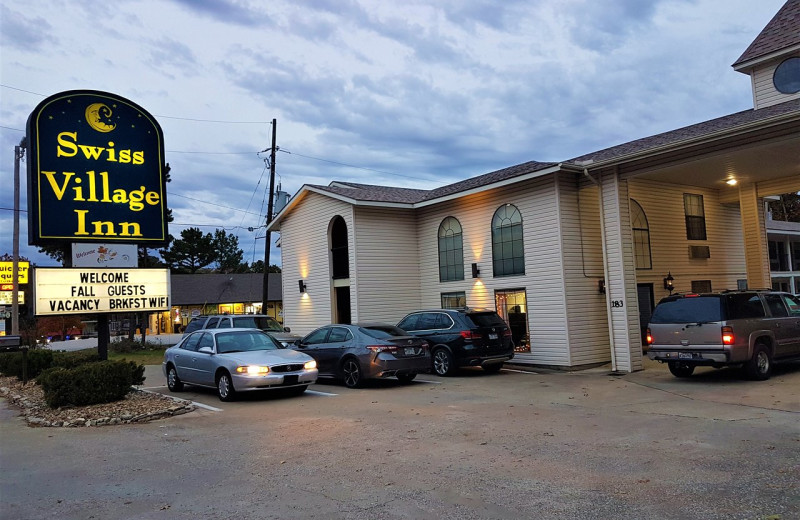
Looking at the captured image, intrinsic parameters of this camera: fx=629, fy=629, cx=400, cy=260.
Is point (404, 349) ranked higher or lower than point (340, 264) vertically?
lower

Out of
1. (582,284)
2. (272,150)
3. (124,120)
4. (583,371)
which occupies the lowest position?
(583,371)

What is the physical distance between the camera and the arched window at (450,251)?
1959 centimetres

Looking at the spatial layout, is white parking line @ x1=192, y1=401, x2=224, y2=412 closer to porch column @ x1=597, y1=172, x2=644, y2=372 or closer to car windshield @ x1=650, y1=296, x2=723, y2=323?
car windshield @ x1=650, y1=296, x2=723, y2=323

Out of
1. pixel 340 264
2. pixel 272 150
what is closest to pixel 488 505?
pixel 340 264

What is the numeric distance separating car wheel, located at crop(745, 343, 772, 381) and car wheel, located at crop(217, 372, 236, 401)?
989 cm

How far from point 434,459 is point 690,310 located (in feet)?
24.8

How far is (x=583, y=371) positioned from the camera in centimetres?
1562

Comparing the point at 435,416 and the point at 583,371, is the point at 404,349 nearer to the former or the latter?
the point at 435,416

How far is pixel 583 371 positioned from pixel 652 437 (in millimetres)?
8003

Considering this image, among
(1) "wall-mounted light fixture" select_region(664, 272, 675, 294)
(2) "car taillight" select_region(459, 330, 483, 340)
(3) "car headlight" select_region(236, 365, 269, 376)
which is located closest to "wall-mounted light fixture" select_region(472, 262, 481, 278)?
(2) "car taillight" select_region(459, 330, 483, 340)

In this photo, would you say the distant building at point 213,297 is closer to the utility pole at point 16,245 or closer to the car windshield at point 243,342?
the utility pole at point 16,245

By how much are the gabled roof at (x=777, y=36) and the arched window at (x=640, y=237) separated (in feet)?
14.5

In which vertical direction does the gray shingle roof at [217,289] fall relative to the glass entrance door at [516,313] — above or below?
above

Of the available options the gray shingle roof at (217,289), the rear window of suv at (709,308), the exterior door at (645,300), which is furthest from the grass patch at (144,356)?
the gray shingle roof at (217,289)
